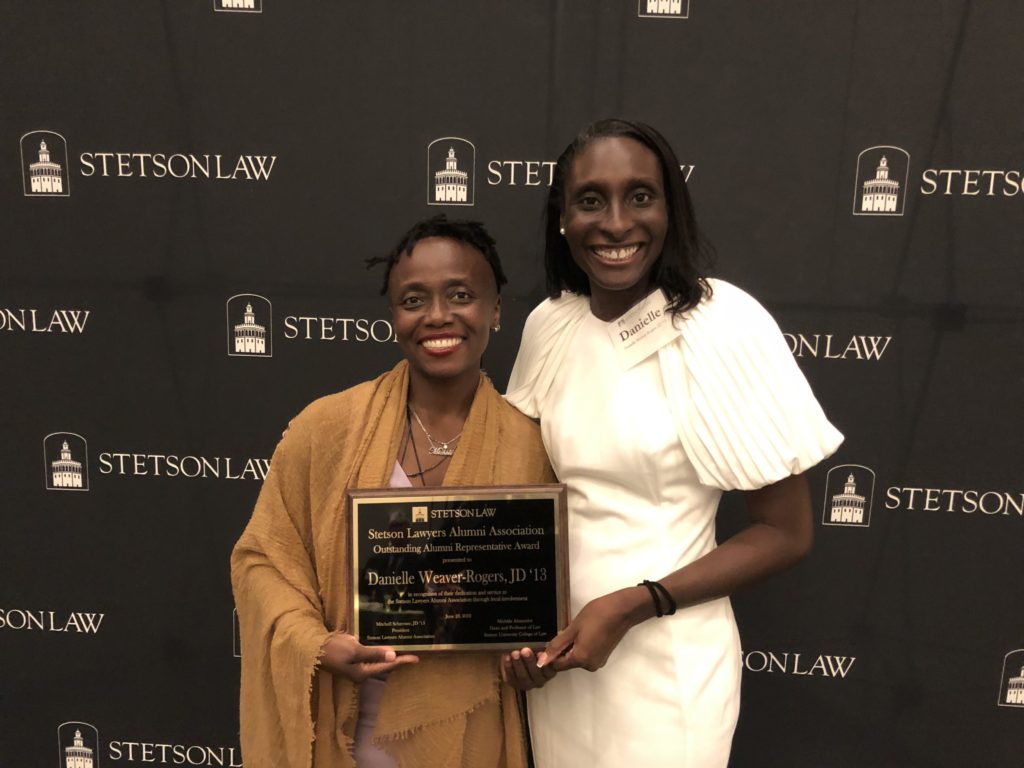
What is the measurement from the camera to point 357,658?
1179mm

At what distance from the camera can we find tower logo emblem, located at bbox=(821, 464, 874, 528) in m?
1.96

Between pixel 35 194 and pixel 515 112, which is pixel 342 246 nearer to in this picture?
pixel 515 112

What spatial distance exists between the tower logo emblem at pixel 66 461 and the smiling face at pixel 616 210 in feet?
5.42

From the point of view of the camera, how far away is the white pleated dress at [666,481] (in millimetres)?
1202

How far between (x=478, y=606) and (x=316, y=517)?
0.34m

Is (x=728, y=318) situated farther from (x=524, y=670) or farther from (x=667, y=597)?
(x=524, y=670)

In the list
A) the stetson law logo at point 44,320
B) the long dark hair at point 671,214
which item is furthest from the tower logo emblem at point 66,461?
the long dark hair at point 671,214

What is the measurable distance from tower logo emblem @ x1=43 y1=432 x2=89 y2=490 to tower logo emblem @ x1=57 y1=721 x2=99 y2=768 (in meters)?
0.79

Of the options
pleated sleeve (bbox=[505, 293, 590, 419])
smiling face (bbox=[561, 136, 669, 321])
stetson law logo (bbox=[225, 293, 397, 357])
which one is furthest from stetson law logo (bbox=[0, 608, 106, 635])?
smiling face (bbox=[561, 136, 669, 321])

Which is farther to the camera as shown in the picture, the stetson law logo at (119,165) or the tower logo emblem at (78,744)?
the tower logo emblem at (78,744)

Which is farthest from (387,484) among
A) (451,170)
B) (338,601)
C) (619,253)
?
(451,170)

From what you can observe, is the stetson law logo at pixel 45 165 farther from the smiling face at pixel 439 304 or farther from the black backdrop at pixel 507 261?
the smiling face at pixel 439 304

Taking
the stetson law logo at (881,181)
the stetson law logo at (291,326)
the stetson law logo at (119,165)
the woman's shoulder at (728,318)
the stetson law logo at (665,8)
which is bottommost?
the woman's shoulder at (728,318)

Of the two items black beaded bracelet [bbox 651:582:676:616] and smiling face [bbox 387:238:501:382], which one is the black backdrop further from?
black beaded bracelet [bbox 651:582:676:616]
